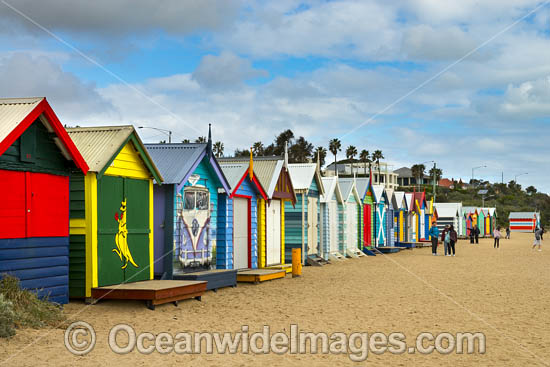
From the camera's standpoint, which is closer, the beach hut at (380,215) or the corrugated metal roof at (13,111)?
the corrugated metal roof at (13,111)

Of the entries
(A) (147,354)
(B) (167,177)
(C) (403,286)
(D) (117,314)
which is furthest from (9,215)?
(C) (403,286)

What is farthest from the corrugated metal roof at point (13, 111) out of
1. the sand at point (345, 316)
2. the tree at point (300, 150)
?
the tree at point (300, 150)

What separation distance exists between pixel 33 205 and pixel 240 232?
370 inches

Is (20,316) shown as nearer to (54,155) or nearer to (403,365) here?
(54,155)

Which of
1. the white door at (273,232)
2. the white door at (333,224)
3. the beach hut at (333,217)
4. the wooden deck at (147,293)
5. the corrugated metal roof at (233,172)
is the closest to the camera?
the wooden deck at (147,293)

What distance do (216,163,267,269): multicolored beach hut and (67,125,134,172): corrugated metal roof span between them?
5.11m

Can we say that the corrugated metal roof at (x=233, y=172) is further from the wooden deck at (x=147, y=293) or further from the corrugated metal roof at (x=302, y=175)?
the wooden deck at (x=147, y=293)

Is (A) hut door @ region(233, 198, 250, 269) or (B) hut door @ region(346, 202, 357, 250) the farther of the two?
(B) hut door @ region(346, 202, 357, 250)

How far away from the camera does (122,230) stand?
13.3 meters

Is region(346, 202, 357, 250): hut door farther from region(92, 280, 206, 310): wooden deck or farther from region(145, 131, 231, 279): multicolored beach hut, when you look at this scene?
region(92, 280, 206, 310): wooden deck

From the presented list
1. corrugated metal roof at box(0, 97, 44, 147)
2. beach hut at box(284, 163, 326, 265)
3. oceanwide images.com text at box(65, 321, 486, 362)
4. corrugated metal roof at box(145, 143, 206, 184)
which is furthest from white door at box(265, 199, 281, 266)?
corrugated metal roof at box(0, 97, 44, 147)

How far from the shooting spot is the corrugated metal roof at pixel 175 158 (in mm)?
15478

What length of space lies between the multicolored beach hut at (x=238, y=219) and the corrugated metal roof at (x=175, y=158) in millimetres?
2044

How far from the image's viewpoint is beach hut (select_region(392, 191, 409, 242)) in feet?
142
